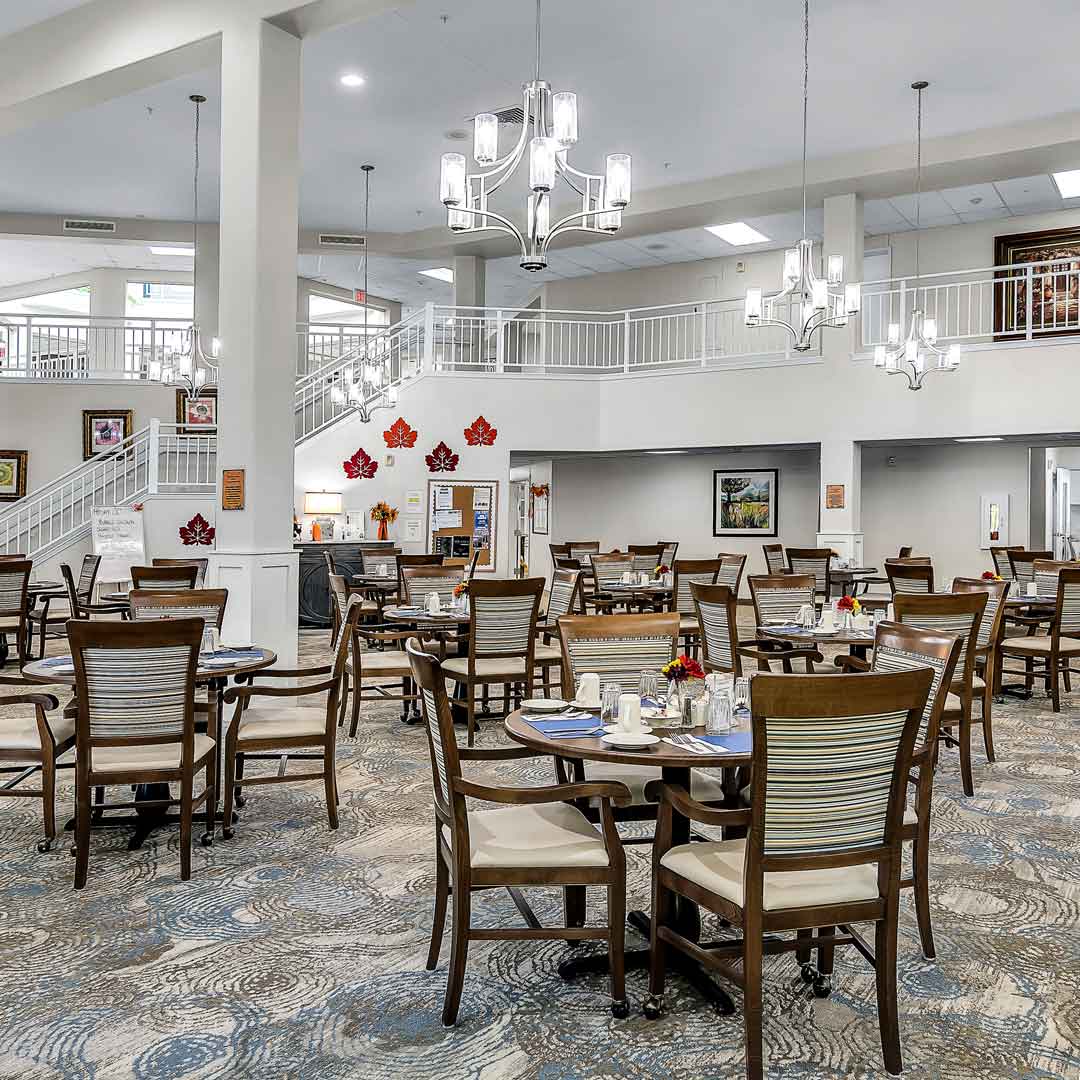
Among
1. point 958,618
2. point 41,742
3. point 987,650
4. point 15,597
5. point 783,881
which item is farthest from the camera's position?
point 15,597

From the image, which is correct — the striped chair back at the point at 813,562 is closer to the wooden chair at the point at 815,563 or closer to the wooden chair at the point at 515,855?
the wooden chair at the point at 815,563

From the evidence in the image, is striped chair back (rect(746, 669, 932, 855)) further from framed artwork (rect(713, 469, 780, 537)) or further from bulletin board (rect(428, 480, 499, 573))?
framed artwork (rect(713, 469, 780, 537))

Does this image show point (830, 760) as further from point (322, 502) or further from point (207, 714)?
point (322, 502)

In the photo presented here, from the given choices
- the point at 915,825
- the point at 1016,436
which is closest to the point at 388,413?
Answer: the point at 1016,436

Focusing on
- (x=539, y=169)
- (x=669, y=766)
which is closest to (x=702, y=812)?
(x=669, y=766)

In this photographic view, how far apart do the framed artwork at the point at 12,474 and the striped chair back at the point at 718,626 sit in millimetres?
11196

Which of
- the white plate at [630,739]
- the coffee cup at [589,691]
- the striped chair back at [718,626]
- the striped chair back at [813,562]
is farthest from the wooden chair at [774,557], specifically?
the white plate at [630,739]

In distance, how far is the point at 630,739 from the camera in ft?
9.18

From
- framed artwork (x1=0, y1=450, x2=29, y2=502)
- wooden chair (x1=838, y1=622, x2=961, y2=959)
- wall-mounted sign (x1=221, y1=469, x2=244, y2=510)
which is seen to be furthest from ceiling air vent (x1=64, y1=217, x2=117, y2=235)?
wooden chair (x1=838, y1=622, x2=961, y2=959)

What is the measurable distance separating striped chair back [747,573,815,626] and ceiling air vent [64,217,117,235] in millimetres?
11437

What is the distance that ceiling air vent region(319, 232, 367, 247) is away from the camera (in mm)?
14539

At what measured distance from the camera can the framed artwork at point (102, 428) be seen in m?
13.8

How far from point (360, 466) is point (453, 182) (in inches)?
335

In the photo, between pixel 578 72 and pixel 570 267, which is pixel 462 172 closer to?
pixel 578 72
